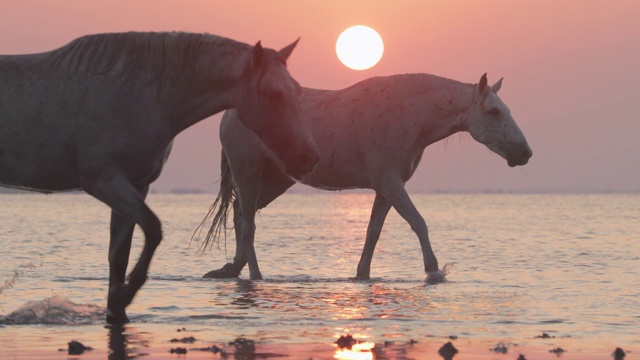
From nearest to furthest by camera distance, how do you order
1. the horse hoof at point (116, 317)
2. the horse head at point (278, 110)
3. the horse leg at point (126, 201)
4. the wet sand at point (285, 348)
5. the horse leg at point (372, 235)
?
1. the wet sand at point (285, 348)
2. the horse leg at point (126, 201)
3. the horse head at point (278, 110)
4. the horse hoof at point (116, 317)
5. the horse leg at point (372, 235)

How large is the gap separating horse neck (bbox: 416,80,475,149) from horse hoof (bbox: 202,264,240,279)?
281 cm

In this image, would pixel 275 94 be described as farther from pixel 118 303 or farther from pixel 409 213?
pixel 409 213

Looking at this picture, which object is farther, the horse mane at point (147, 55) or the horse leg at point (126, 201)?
the horse mane at point (147, 55)

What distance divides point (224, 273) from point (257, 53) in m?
7.14

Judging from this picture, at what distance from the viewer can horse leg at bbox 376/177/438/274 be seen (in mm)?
14398

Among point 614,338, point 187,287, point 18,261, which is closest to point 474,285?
point 187,287

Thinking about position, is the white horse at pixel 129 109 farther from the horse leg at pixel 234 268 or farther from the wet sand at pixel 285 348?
the horse leg at pixel 234 268

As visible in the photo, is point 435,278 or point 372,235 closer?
point 435,278

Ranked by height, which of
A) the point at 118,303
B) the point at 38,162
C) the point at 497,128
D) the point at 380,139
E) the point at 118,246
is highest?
the point at 497,128

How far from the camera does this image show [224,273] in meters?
15.7

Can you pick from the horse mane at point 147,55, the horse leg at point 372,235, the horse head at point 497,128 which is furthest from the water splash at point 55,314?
the horse head at point 497,128

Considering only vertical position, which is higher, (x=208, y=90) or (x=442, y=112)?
(x=442, y=112)

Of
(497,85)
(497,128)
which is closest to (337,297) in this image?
(497,128)

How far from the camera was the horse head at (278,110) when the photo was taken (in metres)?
9.05
